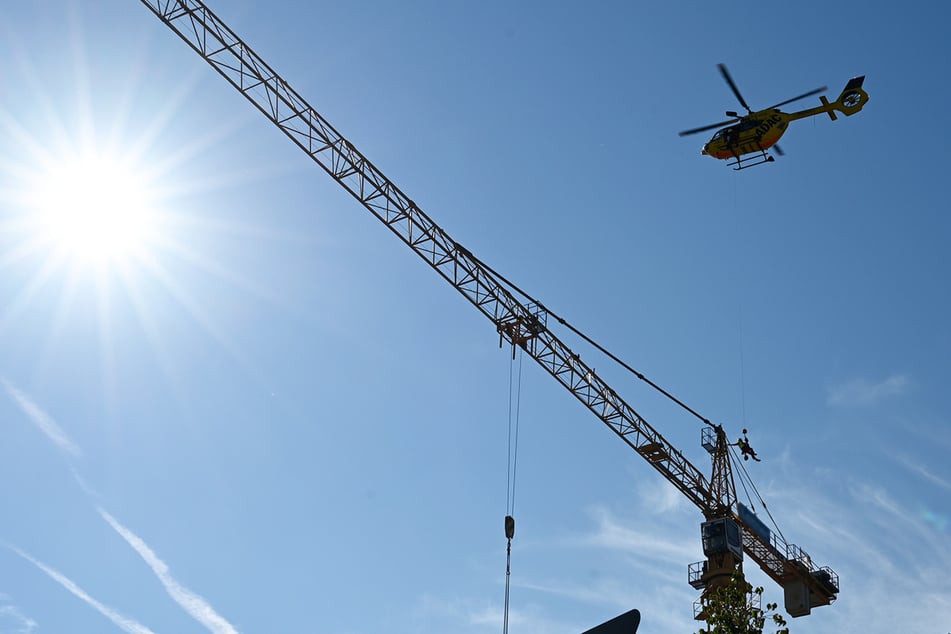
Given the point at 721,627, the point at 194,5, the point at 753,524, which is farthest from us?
the point at 753,524

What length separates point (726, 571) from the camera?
7719 cm

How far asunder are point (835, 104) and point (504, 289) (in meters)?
23.0

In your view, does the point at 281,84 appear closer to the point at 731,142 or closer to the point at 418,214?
the point at 418,214

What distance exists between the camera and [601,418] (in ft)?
254

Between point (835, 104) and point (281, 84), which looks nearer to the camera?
point (835, 104)

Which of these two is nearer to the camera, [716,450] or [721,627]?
[721,627]

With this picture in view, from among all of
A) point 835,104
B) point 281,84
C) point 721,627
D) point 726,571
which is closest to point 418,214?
point 281,84

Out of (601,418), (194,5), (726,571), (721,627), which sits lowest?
(721,627)

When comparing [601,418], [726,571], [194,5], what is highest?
[194,5]

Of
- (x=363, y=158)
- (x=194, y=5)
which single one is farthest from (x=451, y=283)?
(x=194, y=5)

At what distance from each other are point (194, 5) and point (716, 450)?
155 feet

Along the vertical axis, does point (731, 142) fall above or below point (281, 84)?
below

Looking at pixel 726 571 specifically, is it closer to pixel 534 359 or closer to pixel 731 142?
pixel 534 359

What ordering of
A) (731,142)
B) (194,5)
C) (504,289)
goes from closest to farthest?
(731,142) < (194,5) < (504,289)
